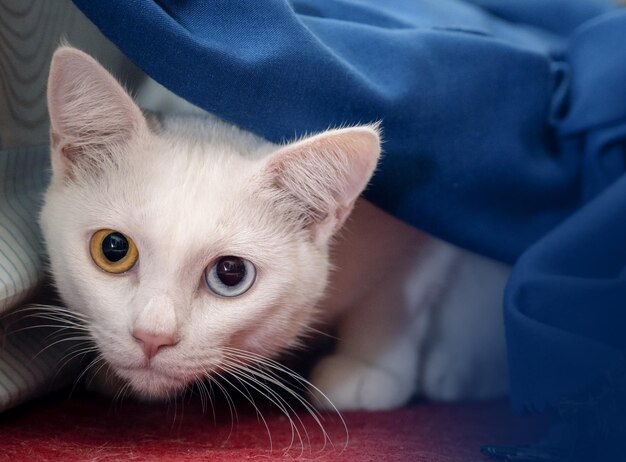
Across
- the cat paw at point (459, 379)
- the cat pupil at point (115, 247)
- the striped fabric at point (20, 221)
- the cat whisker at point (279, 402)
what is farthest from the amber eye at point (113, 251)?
the cat paw at point (459, 379)

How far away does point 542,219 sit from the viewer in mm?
1296

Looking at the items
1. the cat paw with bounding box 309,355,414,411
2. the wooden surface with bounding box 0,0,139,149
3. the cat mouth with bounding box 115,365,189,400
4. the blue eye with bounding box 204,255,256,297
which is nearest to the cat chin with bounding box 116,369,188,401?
the cat mouth with bounding box 115,365,189,400

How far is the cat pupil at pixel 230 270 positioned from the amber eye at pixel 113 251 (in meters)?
0.12

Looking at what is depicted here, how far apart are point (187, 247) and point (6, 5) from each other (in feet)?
1.45

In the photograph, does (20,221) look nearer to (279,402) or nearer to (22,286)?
(22,286)

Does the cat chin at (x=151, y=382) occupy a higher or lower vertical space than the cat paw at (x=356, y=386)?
higher

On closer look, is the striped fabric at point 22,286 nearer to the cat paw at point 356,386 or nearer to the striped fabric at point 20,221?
the striped fabric at point 20,221

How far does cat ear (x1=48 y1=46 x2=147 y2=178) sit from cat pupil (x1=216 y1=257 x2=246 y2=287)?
243 mm

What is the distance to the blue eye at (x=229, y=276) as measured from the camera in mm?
1025

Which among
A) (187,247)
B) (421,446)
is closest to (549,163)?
(421,446)

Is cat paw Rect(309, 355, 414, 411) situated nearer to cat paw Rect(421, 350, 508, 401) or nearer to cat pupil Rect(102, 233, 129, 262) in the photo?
cat paw Rect(421, 350, 508, 401)

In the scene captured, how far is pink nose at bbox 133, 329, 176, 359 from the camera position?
36.9 inches

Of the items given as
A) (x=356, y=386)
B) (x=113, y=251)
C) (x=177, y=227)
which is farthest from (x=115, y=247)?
(x=356, y=386)

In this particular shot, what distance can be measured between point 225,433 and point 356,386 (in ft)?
0.90
